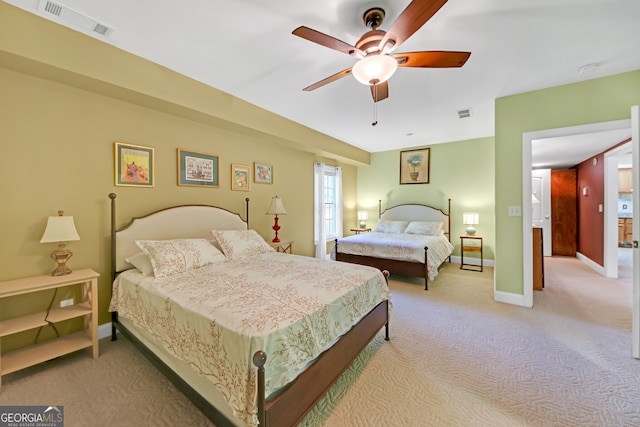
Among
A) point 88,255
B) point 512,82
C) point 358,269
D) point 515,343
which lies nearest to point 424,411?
point 358,269

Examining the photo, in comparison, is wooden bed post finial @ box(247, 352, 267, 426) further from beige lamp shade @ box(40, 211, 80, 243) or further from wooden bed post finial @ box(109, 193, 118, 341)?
wooden bed post finial @ box(109, 193, 118, 341)

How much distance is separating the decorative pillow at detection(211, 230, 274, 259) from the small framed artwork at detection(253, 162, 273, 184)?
115cm

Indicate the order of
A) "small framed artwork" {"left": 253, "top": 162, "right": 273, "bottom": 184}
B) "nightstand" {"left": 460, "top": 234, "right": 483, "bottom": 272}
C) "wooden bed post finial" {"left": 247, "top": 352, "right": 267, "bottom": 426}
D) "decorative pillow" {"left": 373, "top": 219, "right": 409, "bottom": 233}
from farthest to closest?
"decorative pillow" {"left": 373, "top": 219, "right": 409, "bottom": 233} < "nightstand" {"left": 460, "top": 234, "right": 483, "bottom": 272} < "small framed artwork" {"left": 253, "top": 162, "right": 273, "bottom": 184} < "wooden bed post finial" {"left": 247, "top": 352, "right": 267, "bottom": 426}

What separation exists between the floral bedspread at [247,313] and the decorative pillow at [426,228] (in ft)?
10.7

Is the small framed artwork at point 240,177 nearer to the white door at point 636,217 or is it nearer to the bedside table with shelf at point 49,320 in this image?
the bedside table with shelf at point 49,320

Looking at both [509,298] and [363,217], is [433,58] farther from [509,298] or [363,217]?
[363,217]

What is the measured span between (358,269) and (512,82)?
9.18 ft

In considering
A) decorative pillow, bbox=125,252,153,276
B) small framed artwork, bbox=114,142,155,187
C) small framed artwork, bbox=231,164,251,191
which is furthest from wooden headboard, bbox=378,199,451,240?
decorative pillow, bbox=125,252,153,276

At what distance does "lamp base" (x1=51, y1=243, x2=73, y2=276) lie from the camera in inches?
84.6

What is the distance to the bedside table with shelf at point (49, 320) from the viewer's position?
1.86 meters

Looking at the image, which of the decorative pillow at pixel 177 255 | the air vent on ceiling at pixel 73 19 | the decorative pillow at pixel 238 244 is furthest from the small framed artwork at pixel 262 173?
the air vent on ceiling at pixel 73 19

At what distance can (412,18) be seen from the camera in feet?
4.76

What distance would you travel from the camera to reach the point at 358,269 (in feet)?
7.86

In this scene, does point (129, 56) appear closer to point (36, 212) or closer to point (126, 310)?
point (36, 212)
